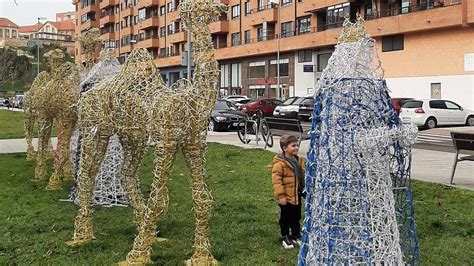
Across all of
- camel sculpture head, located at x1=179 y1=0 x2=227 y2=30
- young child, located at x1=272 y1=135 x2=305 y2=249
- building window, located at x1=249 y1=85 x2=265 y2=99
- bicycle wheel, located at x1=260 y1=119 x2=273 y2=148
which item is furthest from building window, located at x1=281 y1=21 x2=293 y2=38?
camel sculpture head, located at x1=179 y1=0 x2=227 y2=30

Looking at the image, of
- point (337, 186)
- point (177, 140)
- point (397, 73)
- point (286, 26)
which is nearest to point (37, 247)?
point (177, 140)

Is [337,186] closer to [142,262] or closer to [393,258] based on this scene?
[393,258]

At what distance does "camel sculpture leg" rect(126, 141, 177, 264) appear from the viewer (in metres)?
4.97

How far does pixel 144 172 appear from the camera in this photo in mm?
11062

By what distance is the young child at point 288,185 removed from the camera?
5742mm

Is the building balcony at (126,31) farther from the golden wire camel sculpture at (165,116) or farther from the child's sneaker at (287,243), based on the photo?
the child's sneaker at (287,243)

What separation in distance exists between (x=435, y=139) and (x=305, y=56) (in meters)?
25.0

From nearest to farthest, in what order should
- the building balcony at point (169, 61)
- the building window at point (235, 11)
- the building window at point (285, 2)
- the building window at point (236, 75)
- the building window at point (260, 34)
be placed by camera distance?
1. the building window at point (285, 2)
2. the building window at point (260, 34)
3. the building window at point (235, 11)
4. the building window at point (236, 75)
5. the building balcony at point (169, 61)

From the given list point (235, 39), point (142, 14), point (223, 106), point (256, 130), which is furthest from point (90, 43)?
point (142, 14)

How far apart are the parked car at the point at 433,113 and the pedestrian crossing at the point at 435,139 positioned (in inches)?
171

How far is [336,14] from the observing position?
1516 inches

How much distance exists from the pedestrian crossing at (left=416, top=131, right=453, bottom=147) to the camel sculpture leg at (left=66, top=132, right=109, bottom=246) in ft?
41.6

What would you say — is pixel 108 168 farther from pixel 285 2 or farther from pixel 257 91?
pixel 257 91

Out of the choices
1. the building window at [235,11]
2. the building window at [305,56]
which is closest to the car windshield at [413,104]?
the building window at [305,56]
